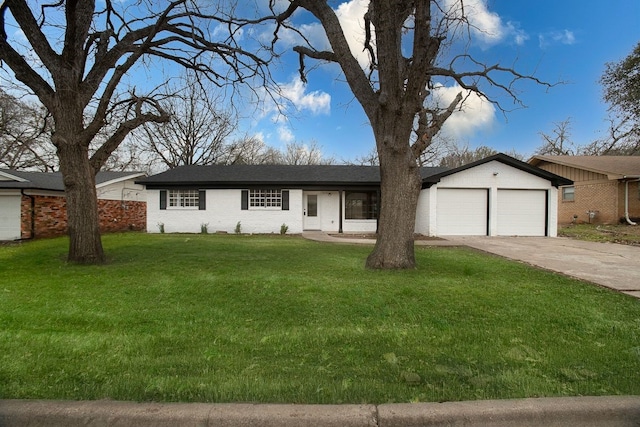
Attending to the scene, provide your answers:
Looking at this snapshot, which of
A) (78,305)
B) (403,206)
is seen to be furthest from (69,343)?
(403,206)

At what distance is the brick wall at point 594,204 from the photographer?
67.4 feet

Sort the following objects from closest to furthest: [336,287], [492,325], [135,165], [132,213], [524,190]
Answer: [492,325] → [336,287] → [524,190] → [132,213] → [135,165]

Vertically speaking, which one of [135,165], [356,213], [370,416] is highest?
[135,165]

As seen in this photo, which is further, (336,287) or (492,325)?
(336,287)

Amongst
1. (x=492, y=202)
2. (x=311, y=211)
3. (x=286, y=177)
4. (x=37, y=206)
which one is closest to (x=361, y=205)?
(x=311, y=211)

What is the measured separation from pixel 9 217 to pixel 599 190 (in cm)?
3080

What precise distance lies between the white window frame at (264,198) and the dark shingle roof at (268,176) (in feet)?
2.10

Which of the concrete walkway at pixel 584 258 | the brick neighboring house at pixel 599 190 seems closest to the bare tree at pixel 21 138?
the concrete walkway at pixel 584 258

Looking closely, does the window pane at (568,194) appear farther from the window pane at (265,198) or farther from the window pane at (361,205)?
the window pane at (265,198)

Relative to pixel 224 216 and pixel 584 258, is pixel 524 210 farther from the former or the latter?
pixel 224 216

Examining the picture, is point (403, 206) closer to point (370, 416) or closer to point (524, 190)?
point (370, 416)

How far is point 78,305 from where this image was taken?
4988 millimetres

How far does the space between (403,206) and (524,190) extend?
11.7 m

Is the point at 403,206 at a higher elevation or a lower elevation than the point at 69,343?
higher
